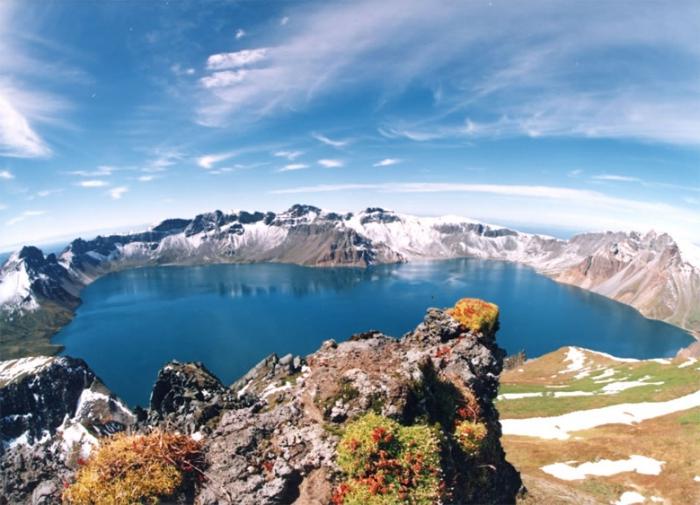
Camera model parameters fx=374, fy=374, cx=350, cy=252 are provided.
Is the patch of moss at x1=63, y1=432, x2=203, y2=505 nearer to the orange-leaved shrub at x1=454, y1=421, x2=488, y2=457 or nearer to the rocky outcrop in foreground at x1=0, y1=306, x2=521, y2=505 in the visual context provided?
the rocky outcrop in foreground at x1=0, y1=306, x2=521, y2=505

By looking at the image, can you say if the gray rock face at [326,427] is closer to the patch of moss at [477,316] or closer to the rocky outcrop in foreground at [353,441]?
the rocky outcrop in foreground at [353,441]

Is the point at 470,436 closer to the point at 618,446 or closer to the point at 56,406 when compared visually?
the point at 618,446

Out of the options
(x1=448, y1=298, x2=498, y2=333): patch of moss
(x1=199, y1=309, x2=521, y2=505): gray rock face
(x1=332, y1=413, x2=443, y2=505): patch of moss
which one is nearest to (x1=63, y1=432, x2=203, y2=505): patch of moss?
(x1=199, y1=309, x2=521, y2=505): gray rock face

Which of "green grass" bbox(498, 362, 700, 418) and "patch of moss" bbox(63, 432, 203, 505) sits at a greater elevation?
"patch of moss" bbox(63, 432, 203, 505)

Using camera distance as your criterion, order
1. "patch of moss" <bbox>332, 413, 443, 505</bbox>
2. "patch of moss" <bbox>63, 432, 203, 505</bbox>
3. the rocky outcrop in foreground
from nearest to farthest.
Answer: "patch of moss" <bbox>63, 432, 203, 505</bbox>, "patch of moss" <bbox>332, 413, 443, 505</bbox>, the rocky outcrop in foreground

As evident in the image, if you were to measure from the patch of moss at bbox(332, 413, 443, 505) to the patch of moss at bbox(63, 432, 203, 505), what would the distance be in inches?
188

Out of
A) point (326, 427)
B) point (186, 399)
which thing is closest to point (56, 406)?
point (186, 399)

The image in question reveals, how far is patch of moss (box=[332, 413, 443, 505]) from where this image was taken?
1005cm

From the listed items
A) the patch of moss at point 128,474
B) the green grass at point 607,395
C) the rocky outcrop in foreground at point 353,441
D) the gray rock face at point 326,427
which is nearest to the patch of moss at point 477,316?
the rocky outcrop in foreground at point 353,441

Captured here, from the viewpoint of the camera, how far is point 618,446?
1447 inches

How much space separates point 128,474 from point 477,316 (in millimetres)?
19750

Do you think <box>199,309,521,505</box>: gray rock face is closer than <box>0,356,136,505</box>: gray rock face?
Yes

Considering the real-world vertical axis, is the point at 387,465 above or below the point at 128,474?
below

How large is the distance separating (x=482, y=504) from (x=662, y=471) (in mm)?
26766
